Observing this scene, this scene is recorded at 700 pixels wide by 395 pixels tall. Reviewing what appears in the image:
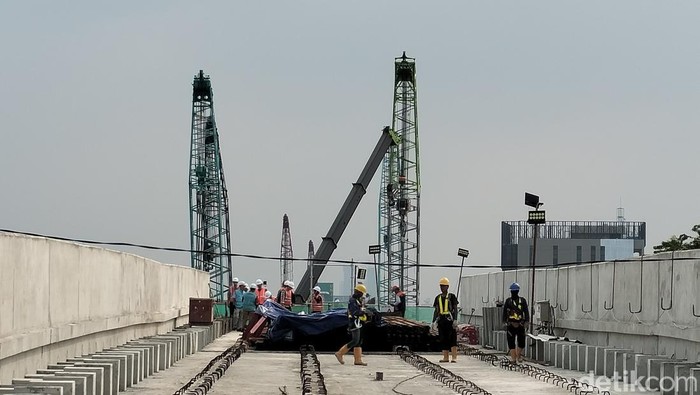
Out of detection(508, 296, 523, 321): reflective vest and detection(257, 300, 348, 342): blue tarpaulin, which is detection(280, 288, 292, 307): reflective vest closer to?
detection(257, 300, 348, 342): blue tarpaulin

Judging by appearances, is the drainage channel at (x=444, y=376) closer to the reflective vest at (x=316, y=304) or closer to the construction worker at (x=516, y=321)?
the construction worker at (x=516, y=321)

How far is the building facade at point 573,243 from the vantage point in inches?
5089

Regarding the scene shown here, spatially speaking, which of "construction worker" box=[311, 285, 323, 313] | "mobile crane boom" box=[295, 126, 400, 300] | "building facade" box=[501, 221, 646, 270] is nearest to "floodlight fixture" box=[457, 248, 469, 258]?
"construction worker" box=[311, 285, 323, 313]

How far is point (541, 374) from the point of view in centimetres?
2356

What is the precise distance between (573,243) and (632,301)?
Answer: 109803 mm

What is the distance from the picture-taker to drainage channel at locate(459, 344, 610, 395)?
20109mm

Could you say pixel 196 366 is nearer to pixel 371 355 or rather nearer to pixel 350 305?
pixel 350 305

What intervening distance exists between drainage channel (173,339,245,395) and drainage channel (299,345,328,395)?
1453mm

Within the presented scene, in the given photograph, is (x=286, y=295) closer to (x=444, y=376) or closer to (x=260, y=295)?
(x=260, y=295)

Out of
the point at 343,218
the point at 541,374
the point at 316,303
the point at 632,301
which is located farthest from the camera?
the point at 343,218

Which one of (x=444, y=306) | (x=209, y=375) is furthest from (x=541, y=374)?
(x=209, y=375)

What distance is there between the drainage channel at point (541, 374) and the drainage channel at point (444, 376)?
1374 mm

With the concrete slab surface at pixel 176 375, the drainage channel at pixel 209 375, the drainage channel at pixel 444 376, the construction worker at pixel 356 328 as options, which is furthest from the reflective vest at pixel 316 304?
the construction worker at pixel 356 328

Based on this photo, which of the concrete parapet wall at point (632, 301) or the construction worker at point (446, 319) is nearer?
the concrete parapet wall at point (632, 301)
